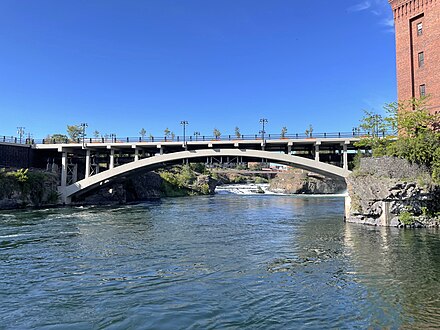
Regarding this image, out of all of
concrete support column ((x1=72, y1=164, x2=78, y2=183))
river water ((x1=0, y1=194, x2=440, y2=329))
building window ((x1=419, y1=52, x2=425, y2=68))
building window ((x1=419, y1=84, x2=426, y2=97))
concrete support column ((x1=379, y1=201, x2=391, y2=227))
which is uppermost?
building window ((x1=419, y1=52, x2=425, y2=68))

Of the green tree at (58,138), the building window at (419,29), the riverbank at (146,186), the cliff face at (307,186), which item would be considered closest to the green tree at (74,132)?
the green tree at (58,138)

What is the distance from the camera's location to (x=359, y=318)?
28.2 feet

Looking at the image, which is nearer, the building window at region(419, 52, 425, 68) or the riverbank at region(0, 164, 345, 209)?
the building window at region(419, 52, 425, 68)

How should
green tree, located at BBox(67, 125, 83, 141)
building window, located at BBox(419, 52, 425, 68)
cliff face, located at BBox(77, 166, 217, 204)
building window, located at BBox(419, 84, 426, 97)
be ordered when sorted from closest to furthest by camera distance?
building window, located at BBox(419, 84, 426, 97)
building window, located at BBox(419, 52, 425, 68)
cliff face, located at BBox(77, 166, 217, 204)
green tree, located at BBox(67, 125, 83, 141)

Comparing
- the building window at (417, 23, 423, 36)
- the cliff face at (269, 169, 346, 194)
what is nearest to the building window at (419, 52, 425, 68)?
the building window at (417, 23, 423, 36)

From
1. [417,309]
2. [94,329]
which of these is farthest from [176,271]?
[417,309]

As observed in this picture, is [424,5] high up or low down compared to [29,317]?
up

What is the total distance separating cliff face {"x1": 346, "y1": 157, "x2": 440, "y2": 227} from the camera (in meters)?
23.7

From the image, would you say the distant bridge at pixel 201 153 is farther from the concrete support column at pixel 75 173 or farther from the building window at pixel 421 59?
the building window at pixel 421 59

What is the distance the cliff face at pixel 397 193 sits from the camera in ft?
77.7

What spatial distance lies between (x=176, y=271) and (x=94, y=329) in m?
5.30

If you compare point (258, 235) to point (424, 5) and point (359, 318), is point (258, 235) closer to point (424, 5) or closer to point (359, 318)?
point (359, 318)

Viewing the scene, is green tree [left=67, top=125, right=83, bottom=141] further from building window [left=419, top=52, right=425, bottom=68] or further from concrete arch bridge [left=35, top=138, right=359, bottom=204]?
Answer: building window [left=419, top=52, right=425, bottom=68]

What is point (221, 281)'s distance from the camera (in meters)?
11.7
